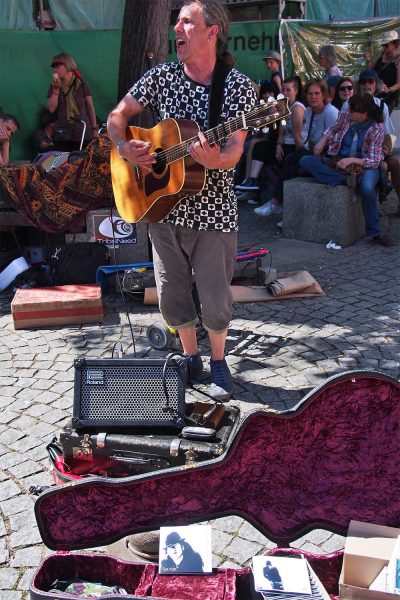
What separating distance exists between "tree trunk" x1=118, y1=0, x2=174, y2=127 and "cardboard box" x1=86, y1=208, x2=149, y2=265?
4.63 feet

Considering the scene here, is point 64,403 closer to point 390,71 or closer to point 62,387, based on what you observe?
point 62,387

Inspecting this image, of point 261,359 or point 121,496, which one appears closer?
point 121,496

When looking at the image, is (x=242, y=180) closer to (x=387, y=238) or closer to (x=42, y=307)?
(x=387, y=238)

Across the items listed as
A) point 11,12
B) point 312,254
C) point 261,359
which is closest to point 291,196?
point 312,254

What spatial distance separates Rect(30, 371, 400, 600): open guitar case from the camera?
225cm

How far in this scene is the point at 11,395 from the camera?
12.9ft

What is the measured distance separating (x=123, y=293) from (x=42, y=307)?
70cm

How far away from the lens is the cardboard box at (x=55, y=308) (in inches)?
193

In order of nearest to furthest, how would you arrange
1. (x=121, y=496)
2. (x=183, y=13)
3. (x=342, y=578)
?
(x=342, y=578), (x=121, y=496), (x=183, y=13)

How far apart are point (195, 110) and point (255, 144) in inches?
224

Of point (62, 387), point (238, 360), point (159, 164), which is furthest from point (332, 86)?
point (62, 387)

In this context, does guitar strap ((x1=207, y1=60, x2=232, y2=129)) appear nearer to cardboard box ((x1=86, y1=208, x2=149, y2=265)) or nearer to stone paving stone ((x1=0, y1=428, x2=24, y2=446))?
stone paving stone ((x1=0, y1=428, x2=24, y2=446))

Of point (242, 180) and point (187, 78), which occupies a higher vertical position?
point (187, 78)

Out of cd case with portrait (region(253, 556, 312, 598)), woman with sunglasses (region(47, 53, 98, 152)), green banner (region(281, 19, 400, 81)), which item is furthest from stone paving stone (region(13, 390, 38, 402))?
green banner (region(281, 19, 400, 81))
